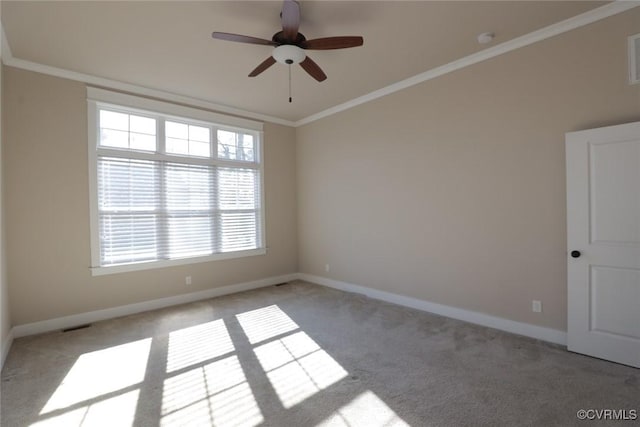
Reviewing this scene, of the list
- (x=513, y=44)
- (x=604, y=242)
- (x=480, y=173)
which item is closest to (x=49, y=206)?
(x=480, y=173)

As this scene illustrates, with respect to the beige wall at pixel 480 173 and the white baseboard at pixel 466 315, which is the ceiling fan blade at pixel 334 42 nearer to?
the beige wall at pixel 480 173

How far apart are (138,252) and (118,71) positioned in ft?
7.13

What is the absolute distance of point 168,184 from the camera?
4277 millimetres

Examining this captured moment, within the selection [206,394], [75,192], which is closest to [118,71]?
[75,192]

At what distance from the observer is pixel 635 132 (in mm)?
2393

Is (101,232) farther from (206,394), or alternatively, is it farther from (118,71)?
(206,394)

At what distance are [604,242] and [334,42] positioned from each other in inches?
108

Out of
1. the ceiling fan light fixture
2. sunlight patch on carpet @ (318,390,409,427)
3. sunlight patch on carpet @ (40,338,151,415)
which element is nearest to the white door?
sunlight patch on carpet @ (318,390,409,427)

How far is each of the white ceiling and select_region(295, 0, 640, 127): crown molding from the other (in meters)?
0.08

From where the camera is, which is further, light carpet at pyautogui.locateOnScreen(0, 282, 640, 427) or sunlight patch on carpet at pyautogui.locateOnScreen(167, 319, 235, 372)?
sunlight patch on carpet at pyautogui.locateOnScreen(167, 319, 235, 372)

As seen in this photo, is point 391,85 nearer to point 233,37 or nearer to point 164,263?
point 233,37

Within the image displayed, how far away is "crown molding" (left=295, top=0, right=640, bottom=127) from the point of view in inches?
100

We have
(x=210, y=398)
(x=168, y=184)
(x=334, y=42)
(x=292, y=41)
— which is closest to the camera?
(x=210, y=398)

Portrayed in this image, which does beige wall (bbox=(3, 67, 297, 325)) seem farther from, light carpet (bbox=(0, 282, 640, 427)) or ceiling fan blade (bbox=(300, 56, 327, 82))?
ceiling fan blade (bbox=(300, 56, 327, 82))
